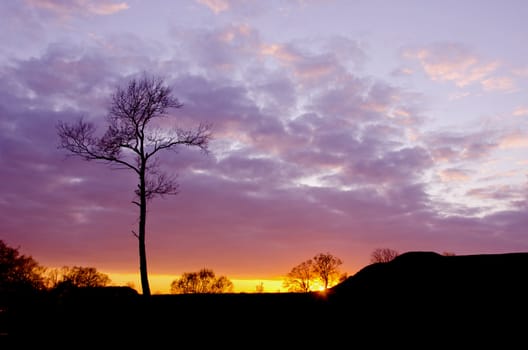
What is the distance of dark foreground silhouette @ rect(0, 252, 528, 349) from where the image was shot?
45.8ft

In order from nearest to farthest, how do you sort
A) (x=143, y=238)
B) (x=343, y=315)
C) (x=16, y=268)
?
(x=343, y=315) → (x=143, y=238) → (x=16, y=268)

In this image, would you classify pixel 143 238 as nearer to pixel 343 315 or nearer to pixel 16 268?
pixel 343 315

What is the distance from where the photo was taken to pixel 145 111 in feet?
93.6

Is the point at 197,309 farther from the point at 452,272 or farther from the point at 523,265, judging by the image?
the point at 523,265

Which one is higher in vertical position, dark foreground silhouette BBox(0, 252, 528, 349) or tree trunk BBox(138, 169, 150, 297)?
tree trunk BBox(138, 169, 150, 297)

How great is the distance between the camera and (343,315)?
16.3m

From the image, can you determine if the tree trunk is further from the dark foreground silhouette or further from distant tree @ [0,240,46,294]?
distant tree @ [0,240,46,294]

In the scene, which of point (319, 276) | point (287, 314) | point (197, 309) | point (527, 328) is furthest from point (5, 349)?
point (319, 276)

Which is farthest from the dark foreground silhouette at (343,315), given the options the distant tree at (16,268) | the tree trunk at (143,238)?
the distant tree at (16,268)

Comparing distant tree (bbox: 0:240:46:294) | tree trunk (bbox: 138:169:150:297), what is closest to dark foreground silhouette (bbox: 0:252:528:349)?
tree trunk (bbox: 138:169:150:297)

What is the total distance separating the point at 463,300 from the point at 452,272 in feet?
4.82

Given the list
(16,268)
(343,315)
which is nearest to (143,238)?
(343,315)

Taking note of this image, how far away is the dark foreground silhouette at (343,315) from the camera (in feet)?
45.8

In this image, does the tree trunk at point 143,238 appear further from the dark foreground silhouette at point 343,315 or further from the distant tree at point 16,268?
the distant tree at point 16,268
